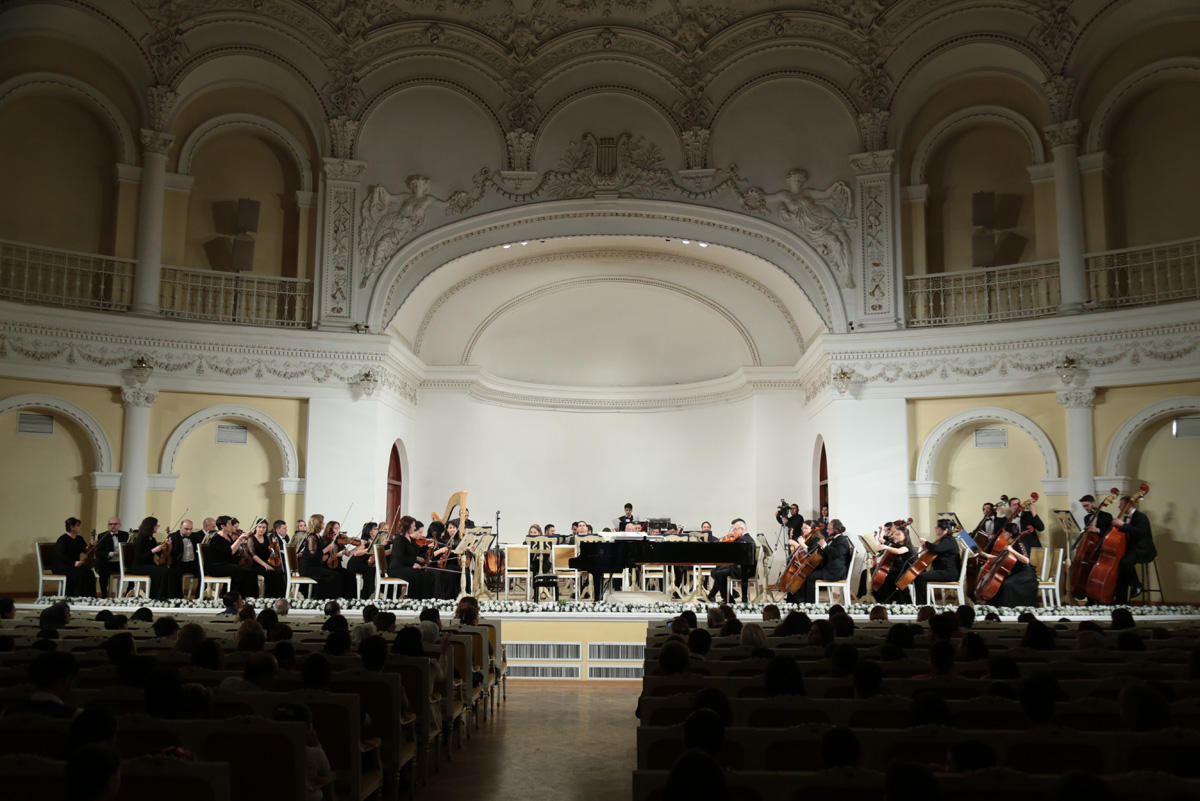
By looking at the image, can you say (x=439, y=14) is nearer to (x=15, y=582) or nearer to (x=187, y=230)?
(x=187, y=230)

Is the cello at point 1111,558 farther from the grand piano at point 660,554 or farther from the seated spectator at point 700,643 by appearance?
the seated spectator at point 700,643

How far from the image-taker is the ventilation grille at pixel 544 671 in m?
11.1

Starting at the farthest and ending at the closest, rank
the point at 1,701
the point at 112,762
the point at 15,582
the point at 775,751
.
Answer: the point at 15,582 → the point at 1,701 → the point at 775,751 → the point at 112,762

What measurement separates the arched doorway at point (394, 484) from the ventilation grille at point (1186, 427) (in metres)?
13.1

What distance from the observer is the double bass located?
12.4 m

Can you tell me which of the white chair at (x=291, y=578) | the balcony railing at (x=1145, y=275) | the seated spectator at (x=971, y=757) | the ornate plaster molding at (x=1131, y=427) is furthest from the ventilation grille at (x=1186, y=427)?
the seated spectator at (x=971, y=757)

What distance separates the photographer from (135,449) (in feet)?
50.4

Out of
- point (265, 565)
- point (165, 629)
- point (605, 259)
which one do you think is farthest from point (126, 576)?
point (605, 259)

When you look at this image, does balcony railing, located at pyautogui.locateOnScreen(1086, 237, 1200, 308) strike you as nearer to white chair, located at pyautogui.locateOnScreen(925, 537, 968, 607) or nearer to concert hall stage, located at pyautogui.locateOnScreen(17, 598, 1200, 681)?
white chair, located at pyautogui.locateOnScreen(925, 537, 968, 607)

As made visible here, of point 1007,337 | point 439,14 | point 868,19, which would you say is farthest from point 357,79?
point 1007,337

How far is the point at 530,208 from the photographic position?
1695cm

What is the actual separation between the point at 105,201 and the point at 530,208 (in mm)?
7127

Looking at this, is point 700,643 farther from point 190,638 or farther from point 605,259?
point 605,259

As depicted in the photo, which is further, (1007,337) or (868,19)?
(868,19)
